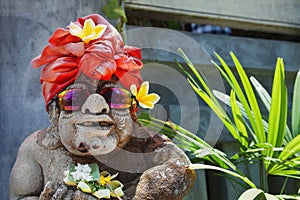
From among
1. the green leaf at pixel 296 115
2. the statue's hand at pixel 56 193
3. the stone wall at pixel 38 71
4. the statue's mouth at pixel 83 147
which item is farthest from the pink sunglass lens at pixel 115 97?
the green leaf at pixel 296 115

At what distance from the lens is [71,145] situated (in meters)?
1.16

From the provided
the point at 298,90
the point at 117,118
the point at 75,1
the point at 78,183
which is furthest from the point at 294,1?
the point at 78,183

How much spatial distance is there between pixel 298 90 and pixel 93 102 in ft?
2.75

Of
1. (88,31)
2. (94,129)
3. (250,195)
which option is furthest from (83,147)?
(250,195)

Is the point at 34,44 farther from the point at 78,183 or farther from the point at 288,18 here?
the point at 288,18

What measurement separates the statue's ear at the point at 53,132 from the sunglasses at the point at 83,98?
0.03 m

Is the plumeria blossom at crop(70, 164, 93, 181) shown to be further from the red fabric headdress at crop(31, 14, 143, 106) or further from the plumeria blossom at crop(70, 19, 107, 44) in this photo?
the plumeria blossom at crop(70, 19, 107, 44)

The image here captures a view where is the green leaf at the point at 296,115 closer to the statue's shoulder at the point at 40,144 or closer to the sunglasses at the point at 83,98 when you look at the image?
the sunglasses at the point at 83,98

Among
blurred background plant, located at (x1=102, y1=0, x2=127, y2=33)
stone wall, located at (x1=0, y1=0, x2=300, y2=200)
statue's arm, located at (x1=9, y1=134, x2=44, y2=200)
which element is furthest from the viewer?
blurred background plant, located at (x1=102, y1=0, x2=127, y2=33)

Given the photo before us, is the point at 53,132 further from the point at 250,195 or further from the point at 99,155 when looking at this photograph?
the point at 250,195

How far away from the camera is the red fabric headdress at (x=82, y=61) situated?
1.17 metres

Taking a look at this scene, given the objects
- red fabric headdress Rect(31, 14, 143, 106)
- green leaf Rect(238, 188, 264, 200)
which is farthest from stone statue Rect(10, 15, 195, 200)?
green leaf Rect(238, 188, 264, 200)

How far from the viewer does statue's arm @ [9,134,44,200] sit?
3.90ft

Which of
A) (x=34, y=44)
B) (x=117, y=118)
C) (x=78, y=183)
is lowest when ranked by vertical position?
(x=78, y=183)
